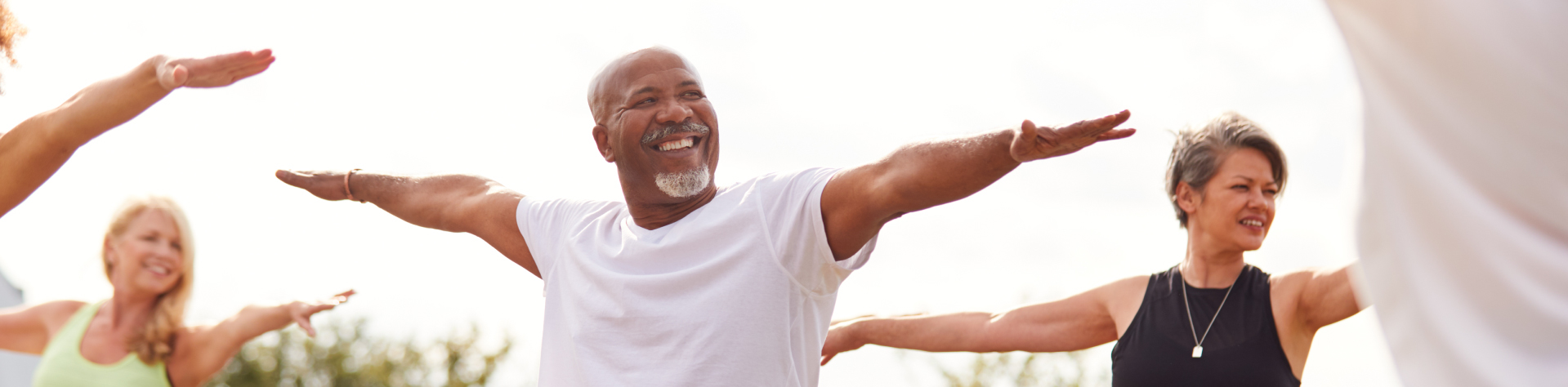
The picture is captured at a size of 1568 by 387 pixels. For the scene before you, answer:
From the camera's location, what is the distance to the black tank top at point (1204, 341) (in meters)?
3.40

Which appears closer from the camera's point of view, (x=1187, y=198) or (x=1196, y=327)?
(x=1196, y=327)

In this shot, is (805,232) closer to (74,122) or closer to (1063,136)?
(1063,136)

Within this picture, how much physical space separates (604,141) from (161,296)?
2110 mm

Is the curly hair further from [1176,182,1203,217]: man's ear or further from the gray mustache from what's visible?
[1176,182,1203,217]: man's ear

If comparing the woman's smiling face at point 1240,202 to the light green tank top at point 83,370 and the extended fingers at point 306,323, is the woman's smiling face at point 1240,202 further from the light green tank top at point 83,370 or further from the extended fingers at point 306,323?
the light green tank top at point 83,370

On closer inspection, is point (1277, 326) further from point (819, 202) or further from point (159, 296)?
point (159, 296)

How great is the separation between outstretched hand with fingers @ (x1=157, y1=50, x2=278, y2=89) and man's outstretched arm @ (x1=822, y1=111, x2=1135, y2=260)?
A: 1628 millimetres

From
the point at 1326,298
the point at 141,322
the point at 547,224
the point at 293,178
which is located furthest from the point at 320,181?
the point at 1326,298

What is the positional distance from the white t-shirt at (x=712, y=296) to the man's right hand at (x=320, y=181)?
4.95ft

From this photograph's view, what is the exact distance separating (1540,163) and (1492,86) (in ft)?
0.41

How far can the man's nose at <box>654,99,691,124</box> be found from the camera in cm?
369

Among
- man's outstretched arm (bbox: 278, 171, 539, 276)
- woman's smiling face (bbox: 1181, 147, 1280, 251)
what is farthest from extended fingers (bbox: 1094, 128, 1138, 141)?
man's outstretched arm (bbox: 278, 171, 539, 276)

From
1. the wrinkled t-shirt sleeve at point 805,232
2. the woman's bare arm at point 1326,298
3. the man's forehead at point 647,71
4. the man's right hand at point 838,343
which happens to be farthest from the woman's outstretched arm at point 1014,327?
the man's forehead at point 647,71

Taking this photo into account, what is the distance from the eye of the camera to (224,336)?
4.40 m
